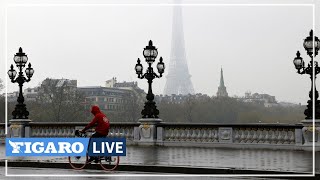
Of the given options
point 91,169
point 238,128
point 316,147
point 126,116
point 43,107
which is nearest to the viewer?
point 91,169

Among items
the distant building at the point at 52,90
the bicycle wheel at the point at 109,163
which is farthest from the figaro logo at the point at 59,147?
Answer: the distant building at the point at 52,90

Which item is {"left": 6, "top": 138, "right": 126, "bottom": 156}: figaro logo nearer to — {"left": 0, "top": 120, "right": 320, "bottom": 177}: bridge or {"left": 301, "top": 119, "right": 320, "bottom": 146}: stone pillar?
{"left": 0, "top": 120, "right": 320, "bottom": 177}: bridge

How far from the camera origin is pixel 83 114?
10069 cm

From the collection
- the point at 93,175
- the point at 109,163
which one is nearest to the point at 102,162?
the point at 109,163

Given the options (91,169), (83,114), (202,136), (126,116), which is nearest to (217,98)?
(126,116)

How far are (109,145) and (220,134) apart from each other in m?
12.8

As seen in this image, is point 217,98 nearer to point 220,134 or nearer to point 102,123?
point 220,134

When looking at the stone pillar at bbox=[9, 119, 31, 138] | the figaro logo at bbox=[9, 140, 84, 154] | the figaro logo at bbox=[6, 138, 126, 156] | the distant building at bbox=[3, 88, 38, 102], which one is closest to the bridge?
the stone pillar at bbox=[9, 119, 31, 138]

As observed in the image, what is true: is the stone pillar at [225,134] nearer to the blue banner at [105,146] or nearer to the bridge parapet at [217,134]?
the bridge parapet at [217,134]

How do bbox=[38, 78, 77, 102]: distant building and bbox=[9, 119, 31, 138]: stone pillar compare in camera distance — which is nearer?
bbox=[9, 119, 31, 138]: stone pillar

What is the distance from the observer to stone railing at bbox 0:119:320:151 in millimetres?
27078

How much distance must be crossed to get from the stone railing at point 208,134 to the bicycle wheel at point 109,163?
35.7 ft

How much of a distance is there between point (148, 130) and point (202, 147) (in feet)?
11.5

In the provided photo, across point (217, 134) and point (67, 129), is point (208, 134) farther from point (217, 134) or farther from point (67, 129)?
point (67, 129)
